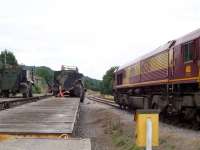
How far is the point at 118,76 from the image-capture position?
42.8 metres

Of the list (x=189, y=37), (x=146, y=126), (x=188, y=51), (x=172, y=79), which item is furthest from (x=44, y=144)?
(x=172, y=79)

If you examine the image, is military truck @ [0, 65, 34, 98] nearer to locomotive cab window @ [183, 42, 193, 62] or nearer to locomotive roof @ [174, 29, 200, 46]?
locomotive roof @ [174, 29, 200, 46]

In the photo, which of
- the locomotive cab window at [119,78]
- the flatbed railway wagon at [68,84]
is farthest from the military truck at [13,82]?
the locomotive cab window at [119,78]

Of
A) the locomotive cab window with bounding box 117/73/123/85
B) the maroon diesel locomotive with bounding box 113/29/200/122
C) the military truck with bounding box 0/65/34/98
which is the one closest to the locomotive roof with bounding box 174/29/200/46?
the maroon diesel locomotive with bounding box 113/29/200/122

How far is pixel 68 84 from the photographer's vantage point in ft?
157

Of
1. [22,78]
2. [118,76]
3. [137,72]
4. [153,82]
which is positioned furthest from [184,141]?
[22,78]

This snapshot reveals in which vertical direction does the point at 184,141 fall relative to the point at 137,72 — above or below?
below

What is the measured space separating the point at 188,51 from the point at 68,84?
2798 centimetres

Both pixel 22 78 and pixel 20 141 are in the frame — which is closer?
pixel 20 141

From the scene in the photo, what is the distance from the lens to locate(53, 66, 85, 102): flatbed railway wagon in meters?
47.6

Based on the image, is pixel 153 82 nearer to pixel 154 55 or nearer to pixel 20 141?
pixel 154 55

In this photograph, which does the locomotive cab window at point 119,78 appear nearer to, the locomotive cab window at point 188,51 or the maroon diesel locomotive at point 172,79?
the maroon diesel locomotive at point 172,79

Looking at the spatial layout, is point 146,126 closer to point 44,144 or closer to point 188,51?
point 44,144

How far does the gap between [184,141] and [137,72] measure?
16732 millimetres
